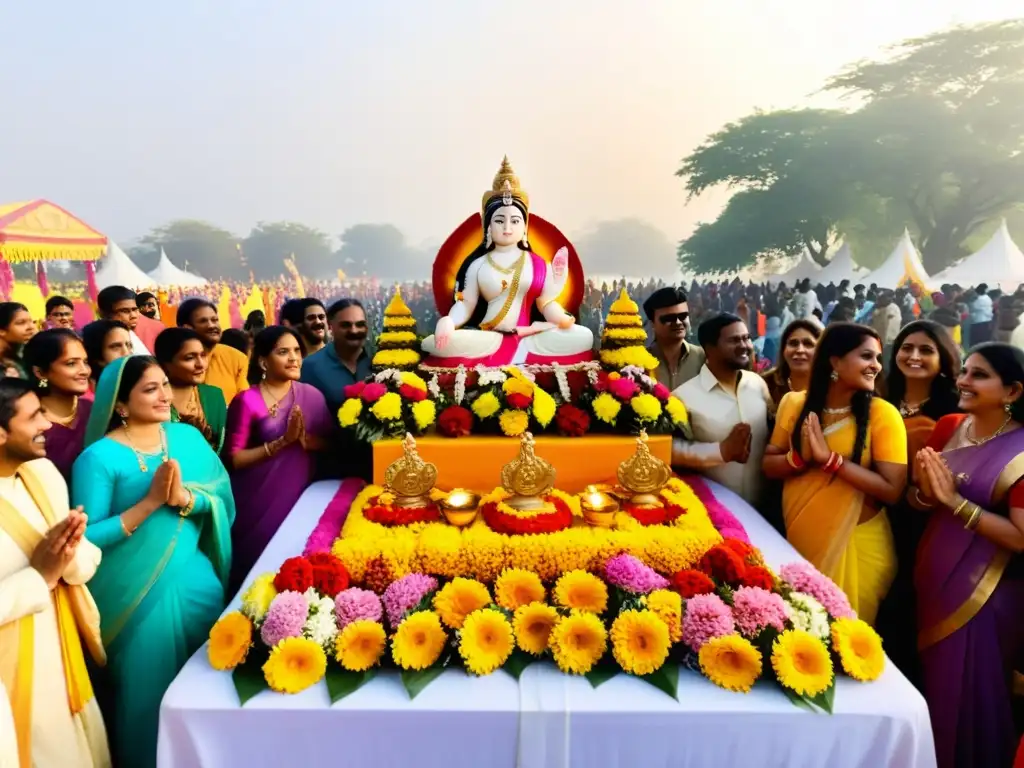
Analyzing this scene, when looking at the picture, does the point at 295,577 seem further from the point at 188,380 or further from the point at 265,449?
the point at 188,380

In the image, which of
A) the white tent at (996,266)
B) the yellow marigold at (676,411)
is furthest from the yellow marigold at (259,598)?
the white tent at (996,266)

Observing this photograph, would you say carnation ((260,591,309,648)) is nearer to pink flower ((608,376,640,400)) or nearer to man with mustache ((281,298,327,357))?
pink flower ((608,376,640,400))

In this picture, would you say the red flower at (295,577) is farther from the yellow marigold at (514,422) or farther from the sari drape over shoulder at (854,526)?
the sari drape over shoulder at (854,526)

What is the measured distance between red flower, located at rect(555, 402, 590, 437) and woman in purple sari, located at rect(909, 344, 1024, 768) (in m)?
1.42

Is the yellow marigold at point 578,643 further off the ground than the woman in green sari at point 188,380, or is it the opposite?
the woman in green sari at point 188,380

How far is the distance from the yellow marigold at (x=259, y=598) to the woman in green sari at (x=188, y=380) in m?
1.30

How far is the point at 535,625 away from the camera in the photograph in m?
1.97

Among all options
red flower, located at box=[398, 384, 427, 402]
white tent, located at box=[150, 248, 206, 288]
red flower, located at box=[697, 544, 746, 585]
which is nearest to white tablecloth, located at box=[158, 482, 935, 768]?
red flower, located at box=[697, 544, 746, 585]

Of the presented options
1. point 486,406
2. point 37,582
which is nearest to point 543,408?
point 486,406

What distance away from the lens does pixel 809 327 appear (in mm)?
3541

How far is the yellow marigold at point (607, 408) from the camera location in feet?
10.3

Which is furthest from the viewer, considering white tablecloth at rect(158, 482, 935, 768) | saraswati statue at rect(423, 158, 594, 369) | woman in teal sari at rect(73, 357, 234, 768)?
saraswati statue at rect(423, 158, 594, 369)

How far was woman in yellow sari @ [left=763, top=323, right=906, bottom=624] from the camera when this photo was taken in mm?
2633

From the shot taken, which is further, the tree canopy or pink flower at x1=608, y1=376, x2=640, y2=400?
the tree canopy
